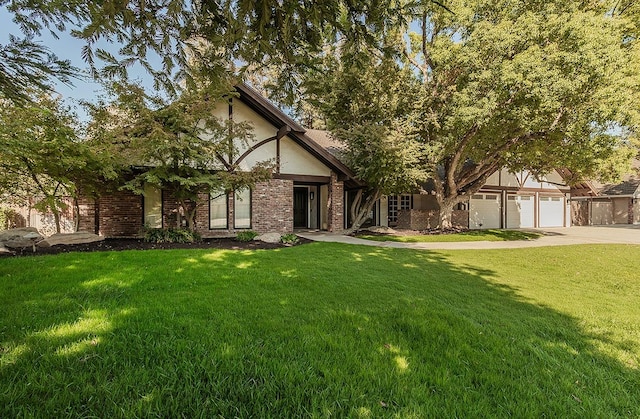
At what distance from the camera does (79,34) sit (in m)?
2.84

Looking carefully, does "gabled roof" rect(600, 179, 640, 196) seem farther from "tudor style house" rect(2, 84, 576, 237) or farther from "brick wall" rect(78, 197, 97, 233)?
"brick wall" rect(78, 197, 97, 233)

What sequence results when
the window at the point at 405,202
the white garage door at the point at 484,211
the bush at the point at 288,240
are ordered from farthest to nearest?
the white garage door at the point at 484,211 → the window at the point at 405,202 → the bush at the point at 288,240

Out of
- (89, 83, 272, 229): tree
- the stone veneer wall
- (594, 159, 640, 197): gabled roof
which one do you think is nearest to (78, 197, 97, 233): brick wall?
(89, 83, 272, 229): tree

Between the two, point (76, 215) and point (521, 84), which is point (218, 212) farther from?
point (521, 84)

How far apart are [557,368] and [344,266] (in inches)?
173

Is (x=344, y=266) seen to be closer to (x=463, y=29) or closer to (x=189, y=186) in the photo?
(x=189, y=186)

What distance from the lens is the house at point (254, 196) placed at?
11633 millimetres

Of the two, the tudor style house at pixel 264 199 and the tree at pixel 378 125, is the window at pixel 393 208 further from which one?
the tree at pixel 378 125

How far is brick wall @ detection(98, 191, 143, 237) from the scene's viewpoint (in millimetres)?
11492

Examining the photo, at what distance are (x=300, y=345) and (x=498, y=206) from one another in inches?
884

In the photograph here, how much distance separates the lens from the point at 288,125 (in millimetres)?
12602

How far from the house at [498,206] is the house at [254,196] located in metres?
5.15

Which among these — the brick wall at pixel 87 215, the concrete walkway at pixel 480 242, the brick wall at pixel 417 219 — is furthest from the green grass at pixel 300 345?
the brick wall at pixel 417 219

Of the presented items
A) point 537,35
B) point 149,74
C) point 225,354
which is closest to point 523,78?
point 537,35
